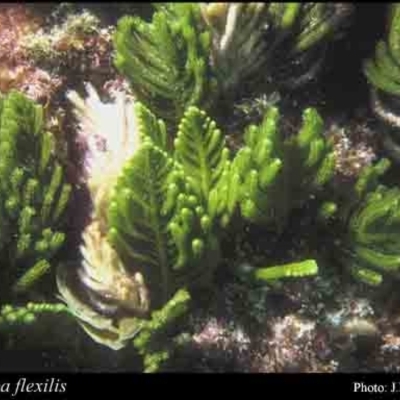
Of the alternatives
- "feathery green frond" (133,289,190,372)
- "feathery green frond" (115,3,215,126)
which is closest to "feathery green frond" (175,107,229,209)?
"feathery green frond" (115,3,215,126)

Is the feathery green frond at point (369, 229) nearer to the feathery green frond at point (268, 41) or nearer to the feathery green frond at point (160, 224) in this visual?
the feathery green frond at point (160, 224)

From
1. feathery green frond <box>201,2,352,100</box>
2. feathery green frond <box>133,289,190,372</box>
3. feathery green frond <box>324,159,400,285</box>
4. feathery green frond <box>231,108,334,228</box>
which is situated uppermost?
feathery green frond <box>201,2,352,100</box>

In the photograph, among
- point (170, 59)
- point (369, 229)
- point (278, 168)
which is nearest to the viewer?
point (278, 168)

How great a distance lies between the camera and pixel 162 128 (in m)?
3.72

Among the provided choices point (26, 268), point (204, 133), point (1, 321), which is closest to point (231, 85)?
point (204, 133)

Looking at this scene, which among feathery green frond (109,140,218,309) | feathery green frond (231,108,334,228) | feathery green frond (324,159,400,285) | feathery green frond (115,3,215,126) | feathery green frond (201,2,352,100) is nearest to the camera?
feathery green frond (109,140,218,309)

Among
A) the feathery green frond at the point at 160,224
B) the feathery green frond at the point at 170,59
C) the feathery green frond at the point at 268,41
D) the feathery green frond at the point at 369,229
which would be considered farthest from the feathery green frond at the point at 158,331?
the feathery green frond at the point at 268,41

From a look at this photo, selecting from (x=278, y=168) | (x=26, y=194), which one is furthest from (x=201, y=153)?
(x=26, y=194)

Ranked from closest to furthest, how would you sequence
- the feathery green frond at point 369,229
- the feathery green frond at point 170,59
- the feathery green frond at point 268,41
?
1. the feathery green frond at point 369,229
2. the feathery green frond at point 170,59
3. the feathery green frond at point 268,41

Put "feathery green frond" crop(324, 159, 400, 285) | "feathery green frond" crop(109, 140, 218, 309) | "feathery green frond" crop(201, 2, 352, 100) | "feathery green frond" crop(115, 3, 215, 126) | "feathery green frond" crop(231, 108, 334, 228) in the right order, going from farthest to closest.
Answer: "feathery green frond" crop(201, 2, 352, 100)
"feathery green frond" crop(115, 3, 215, 126)
"feathery green frond" crop(324, 159, 400, 285)
"feathery green frond" crop(231, 108, 334, 228)
"feathery green frond" crop(109, 140, 218, 309)

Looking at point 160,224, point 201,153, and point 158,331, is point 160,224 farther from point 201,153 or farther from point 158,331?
point 158,331

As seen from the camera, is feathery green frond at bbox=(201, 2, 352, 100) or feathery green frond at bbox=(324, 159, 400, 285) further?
feathery green frond at bbox=(201, 2, 352, 100)

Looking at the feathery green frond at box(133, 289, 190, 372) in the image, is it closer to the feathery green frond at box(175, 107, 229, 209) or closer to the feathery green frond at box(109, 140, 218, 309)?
the feathery green frond at box(109, 140, 218, 309)

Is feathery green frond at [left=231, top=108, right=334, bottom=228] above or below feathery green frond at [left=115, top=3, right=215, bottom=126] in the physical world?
below
